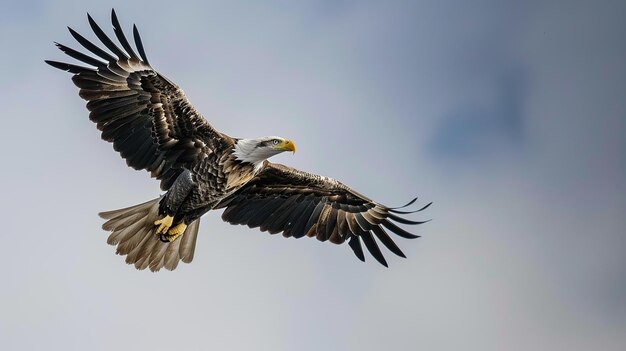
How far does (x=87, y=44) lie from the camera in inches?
632

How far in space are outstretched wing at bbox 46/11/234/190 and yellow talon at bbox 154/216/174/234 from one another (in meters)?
0.98

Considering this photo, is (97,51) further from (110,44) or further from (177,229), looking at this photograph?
(177,229)

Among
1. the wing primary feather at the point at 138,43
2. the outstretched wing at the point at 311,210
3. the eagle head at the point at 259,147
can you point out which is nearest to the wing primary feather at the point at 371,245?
the outstretched wing at the point at 311,210

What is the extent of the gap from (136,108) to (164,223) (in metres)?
1.86

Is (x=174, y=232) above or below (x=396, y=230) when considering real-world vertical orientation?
below

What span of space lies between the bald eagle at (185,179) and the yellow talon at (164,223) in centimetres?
1

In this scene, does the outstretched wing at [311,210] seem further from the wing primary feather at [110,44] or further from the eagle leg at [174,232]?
the wing primary feather at [110,44]

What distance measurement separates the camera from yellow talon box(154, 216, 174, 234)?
17141 mm

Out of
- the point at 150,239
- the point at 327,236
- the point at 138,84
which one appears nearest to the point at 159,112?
the point at 138,84

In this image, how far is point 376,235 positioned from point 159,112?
3973 millimetres

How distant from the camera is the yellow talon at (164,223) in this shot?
17.1m

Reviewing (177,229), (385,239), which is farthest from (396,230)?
(177,229)

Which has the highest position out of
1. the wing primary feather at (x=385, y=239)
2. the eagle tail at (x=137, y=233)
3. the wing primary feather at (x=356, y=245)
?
the wing primary feather at (x=385, y=239)

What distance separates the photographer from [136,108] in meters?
16.2
